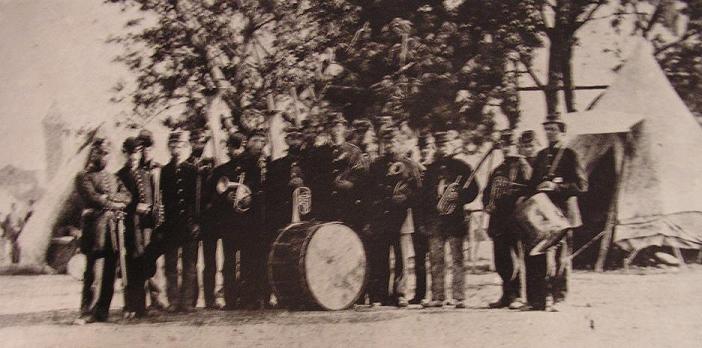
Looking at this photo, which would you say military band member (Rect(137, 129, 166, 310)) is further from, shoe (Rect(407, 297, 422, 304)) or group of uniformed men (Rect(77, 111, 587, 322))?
shoe (Rect(407, 297, 422, 304))

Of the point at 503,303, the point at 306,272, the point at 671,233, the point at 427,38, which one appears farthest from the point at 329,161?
the point at 671,233

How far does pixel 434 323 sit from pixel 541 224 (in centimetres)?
119

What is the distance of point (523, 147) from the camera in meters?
5.76

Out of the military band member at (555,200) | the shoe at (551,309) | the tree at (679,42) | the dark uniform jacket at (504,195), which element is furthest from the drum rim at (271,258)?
the tree at (679,42)

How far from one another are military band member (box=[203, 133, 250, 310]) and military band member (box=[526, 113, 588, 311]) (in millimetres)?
2429

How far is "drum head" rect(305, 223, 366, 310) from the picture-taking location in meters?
5.48

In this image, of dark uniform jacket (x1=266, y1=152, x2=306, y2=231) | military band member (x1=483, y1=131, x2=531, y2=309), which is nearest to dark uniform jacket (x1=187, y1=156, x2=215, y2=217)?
dark uniform jacket (x1=266, y1=152, x2=306, y2=231)

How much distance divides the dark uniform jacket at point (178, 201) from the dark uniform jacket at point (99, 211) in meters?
0.32

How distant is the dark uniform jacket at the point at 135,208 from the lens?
5.70 metres

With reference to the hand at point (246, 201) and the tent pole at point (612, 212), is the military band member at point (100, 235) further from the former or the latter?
the tent pole at point (612, 212)

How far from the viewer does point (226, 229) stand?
5.79 meters

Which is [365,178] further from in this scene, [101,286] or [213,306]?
[101,286]

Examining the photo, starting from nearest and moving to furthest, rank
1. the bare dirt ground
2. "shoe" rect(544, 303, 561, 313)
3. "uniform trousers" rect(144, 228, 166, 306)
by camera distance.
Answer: the bare dirt ground → "shoe" rect(544, 303, 561, 313) → "uniform trousers" rect(144, 228, 166, 306)

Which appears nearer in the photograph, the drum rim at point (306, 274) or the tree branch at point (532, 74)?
the drum rim at point (306, 274)
